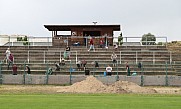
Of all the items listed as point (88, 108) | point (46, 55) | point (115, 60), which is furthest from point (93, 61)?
point (88, 108)

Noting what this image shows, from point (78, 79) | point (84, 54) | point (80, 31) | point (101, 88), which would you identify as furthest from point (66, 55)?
point (101, 88)

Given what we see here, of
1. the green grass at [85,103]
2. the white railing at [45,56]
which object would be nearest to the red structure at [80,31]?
the white railing at [45,56]

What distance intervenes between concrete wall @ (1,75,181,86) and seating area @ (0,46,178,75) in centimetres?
137

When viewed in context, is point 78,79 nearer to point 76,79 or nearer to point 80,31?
point 76,79

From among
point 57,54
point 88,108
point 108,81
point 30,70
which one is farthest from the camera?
point 57,54

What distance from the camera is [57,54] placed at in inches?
2008

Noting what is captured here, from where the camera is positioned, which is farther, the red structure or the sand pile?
the red structure

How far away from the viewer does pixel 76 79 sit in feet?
136

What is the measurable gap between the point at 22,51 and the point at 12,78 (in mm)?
10945

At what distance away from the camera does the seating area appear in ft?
145

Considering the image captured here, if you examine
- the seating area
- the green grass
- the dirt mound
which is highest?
the seating area

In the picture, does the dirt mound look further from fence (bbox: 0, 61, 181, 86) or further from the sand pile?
fence (bbox: 0, 61, 181, 86)

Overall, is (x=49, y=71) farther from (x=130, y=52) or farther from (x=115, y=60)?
(x=130, y=52)

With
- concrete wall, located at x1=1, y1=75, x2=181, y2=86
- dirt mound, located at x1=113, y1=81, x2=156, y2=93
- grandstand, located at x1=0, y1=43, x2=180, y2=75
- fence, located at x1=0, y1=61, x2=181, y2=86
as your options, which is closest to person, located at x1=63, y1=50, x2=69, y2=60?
grandstand, located at x1=0, y1=43, x2=180, y2=75
